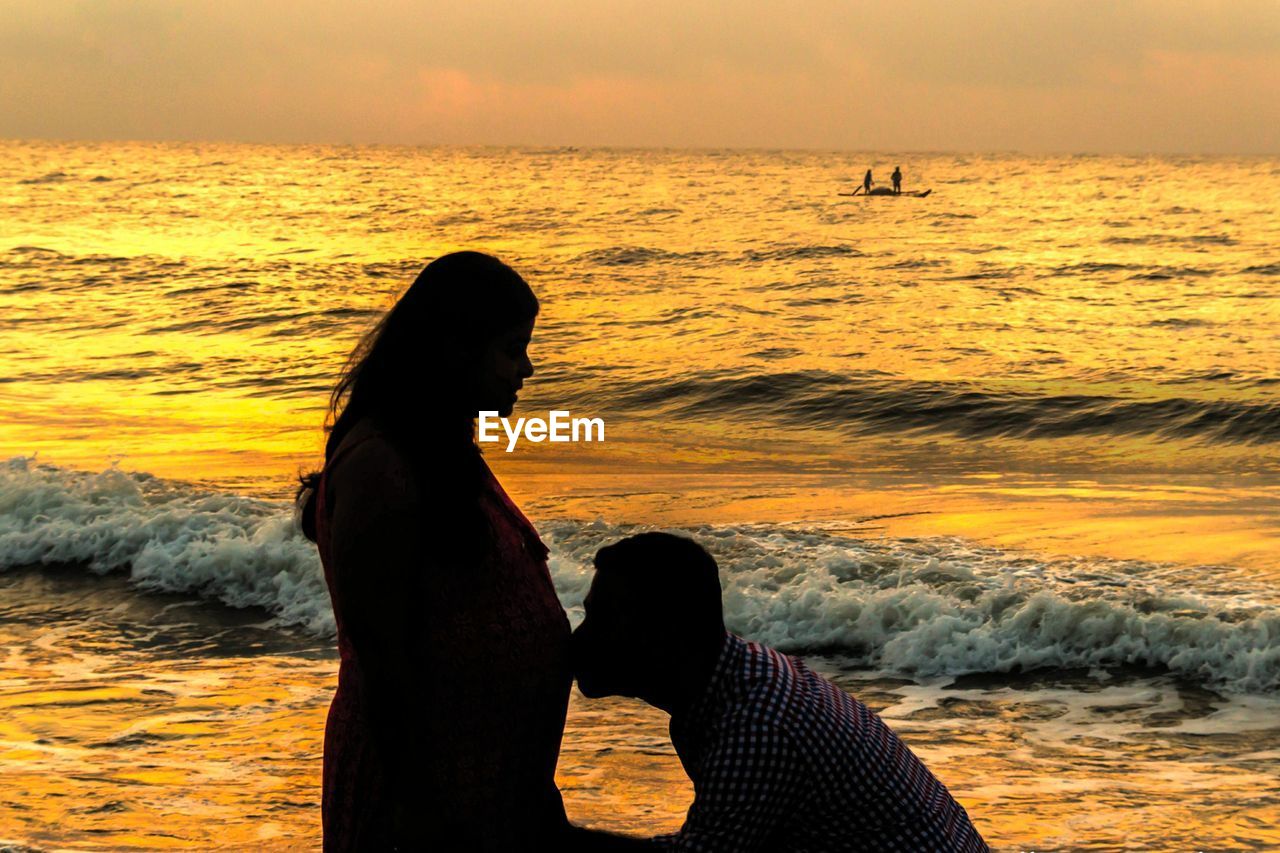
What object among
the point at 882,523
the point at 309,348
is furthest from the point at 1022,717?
the point at 309,348

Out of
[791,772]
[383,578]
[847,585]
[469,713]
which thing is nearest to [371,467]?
[383,578]

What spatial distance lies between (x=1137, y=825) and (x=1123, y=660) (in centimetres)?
252

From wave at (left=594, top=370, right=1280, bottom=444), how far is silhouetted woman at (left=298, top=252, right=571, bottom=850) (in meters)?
13.8

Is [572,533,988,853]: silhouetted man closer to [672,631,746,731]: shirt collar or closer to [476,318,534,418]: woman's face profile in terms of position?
[672,631,746,731]: shirt collar

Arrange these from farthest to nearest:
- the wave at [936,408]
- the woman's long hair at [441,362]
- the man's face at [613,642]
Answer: the wave at [936,408] → the man's face at [613,642] → the woman's long hair at [441,362]

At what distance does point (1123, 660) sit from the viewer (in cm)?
727

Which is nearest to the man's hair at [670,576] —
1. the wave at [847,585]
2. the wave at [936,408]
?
the wave at [847,585]

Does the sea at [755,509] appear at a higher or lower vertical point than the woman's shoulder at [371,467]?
lower

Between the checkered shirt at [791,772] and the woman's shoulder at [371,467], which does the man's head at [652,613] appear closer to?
the checkered shirt at [791,772]

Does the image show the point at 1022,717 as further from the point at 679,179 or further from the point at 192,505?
the point at 679,179

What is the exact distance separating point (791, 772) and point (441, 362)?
2.76 ft

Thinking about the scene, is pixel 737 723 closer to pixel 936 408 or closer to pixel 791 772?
pixel 791 772

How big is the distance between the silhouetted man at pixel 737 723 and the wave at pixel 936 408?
13635mm

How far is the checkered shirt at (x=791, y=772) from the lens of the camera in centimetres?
211
